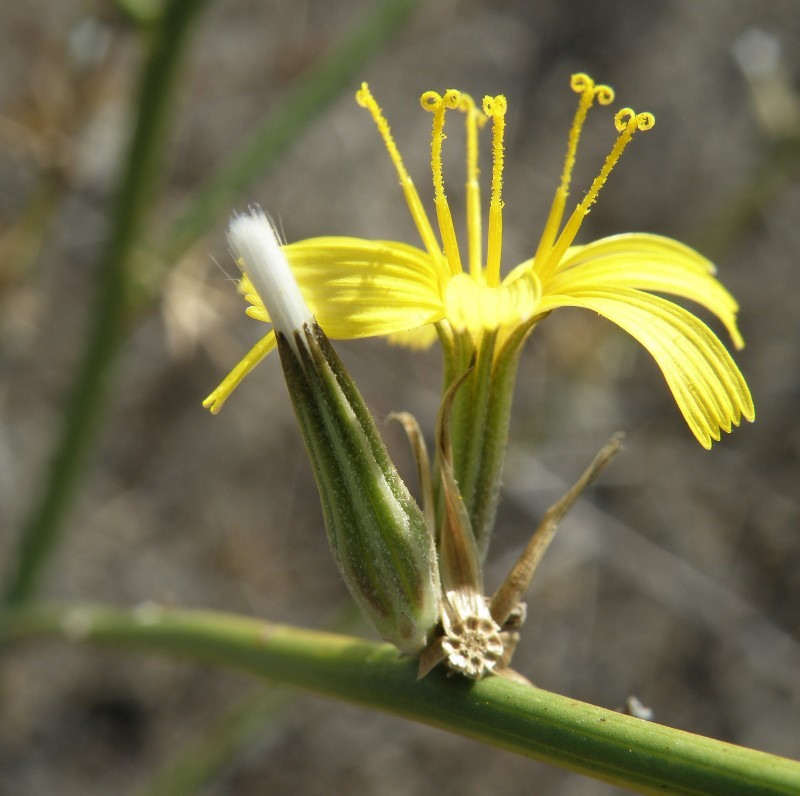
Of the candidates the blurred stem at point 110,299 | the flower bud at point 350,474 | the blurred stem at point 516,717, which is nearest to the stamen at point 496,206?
the flower bud at point 350,474

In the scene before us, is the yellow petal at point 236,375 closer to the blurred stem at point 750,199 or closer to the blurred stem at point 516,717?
the blurred stem at point 516,717

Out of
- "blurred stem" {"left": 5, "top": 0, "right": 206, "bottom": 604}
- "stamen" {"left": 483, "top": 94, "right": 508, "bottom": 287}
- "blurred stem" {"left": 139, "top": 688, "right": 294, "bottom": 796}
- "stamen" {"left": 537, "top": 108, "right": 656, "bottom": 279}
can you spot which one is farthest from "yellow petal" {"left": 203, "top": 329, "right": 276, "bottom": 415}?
"blurred stem" {"left": 139, "top": 688, "right": 294, "bottom": 796}

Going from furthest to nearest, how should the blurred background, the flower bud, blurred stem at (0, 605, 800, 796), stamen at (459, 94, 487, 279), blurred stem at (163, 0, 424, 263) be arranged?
the blurred background → blurred stem at (163, 0, 424, 263) → stamen at (459, 94, 487, 279) → the flower bud → blurred stem at (0, 605, 800, 796)

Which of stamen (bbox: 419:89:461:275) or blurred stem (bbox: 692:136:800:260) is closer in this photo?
stamen (bbox: 419:89:461:275)

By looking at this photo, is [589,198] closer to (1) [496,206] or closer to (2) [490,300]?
(1) [496,206]

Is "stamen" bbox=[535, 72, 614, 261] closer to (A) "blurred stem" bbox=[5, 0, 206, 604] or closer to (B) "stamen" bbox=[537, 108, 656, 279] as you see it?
(B) "stamen" bbox=[537, 108, 656, 279]

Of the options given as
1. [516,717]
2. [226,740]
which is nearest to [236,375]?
[516,717]
